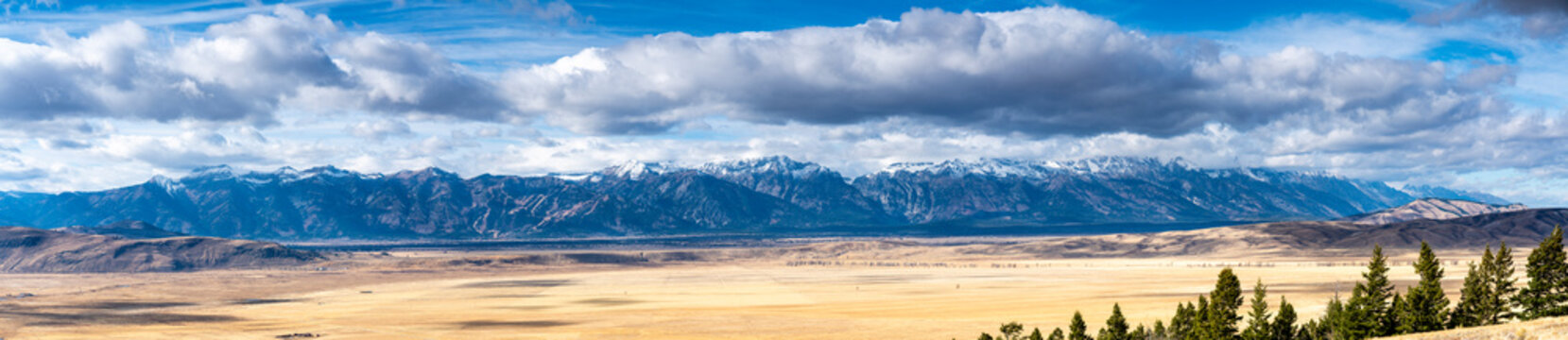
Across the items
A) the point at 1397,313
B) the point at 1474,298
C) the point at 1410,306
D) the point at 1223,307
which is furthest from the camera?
the point at 1474,298

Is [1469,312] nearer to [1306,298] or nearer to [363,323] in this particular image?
[1306,298]

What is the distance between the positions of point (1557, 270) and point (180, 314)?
159493 mm

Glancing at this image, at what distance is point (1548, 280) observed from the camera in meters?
63.1

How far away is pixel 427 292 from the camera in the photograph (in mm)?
194625

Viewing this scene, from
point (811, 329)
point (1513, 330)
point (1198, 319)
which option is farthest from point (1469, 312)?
point (811, 329)

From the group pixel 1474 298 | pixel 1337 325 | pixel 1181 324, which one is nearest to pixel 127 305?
pixel 1181 324

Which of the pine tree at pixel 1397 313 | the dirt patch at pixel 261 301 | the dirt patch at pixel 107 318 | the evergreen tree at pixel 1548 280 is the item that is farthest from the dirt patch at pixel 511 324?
the evergreen tree at pixel 1548 280

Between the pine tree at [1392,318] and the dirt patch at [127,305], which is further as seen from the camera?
the dirt patch at [127,305]

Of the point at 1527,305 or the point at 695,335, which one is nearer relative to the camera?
the point at 1527,305

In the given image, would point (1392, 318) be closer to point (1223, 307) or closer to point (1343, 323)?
point (1343, 323)

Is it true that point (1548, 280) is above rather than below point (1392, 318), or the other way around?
above

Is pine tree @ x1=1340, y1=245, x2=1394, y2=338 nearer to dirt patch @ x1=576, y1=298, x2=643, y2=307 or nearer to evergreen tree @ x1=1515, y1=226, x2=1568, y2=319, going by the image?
evergreen tree @ x1=1515, y1=226, x2=1568, y2=319

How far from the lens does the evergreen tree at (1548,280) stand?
205 feet

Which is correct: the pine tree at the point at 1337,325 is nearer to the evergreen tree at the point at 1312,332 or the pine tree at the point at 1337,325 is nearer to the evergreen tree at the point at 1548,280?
the evergreen tree at the point at 1312,332
